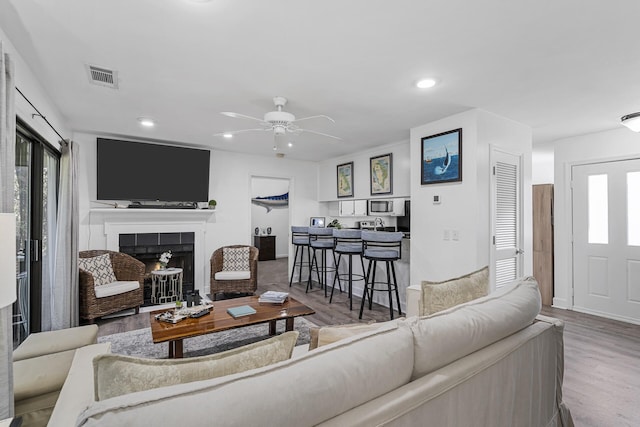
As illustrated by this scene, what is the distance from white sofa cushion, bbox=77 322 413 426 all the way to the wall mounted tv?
4422 mm

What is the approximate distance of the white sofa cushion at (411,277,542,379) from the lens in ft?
3.78

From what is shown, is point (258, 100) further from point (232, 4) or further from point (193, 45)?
point (232, 4)

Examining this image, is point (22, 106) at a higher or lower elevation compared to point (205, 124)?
lower

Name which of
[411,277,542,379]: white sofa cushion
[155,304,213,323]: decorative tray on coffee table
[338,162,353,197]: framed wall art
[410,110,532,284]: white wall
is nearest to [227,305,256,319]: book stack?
[155,304,213,323]: decorative tray on coffee table

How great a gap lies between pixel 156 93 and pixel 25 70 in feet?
2.85

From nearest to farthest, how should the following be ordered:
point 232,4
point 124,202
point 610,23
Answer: point 232,4
point 610,23
point 124,202

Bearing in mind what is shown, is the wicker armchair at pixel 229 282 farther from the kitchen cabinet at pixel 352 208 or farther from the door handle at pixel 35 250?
the door handle at pixel 35 250

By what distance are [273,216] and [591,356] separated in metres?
8.11

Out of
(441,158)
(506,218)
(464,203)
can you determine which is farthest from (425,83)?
(506,218)

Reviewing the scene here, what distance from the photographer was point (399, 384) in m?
1.05

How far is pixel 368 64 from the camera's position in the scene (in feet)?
7.39

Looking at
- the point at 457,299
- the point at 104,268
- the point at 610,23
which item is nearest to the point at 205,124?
the point at 104,268

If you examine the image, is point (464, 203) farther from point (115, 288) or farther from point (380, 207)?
point (115, 288)

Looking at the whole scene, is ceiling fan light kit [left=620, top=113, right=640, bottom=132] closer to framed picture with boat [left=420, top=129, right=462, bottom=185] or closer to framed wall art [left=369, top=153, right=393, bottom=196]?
framed picture with boat [left=420, top=129, right=462, bottom=185]
